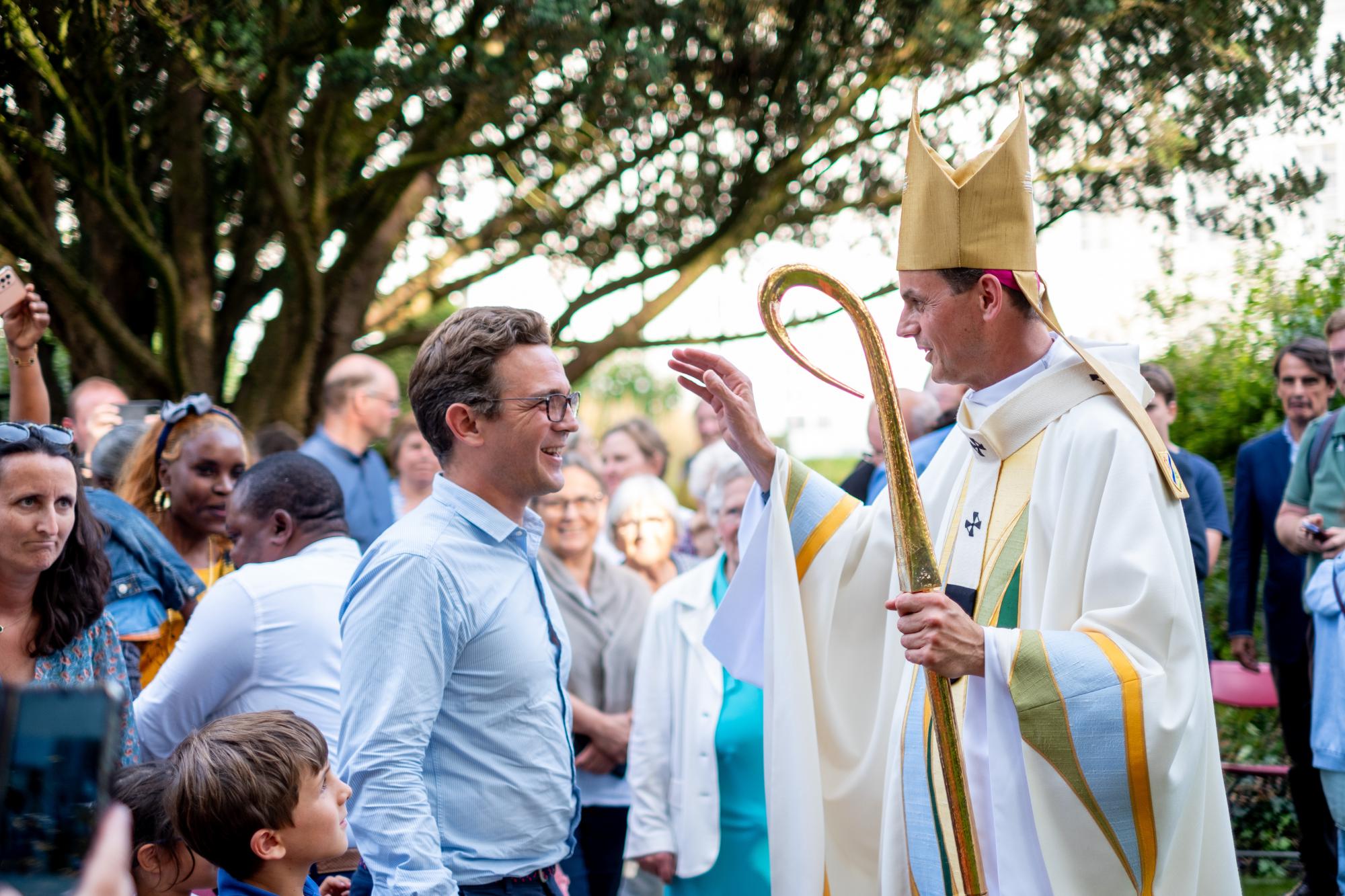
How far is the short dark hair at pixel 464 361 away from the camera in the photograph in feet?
9.00

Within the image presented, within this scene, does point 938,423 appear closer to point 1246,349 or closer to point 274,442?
point 274,442

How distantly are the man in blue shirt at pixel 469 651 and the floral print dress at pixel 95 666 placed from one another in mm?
820

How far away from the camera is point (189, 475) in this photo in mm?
4387

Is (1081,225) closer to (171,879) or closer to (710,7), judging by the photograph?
(710,7)

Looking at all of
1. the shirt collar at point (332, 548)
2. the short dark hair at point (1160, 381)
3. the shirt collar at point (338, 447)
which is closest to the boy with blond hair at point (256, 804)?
the shirt collar at point (332, 548)

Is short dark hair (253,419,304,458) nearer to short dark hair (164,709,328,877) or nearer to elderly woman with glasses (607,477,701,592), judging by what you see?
elderly woman with glasses (607,477,701,592)

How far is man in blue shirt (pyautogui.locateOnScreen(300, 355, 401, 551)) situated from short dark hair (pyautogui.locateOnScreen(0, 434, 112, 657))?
3.09m

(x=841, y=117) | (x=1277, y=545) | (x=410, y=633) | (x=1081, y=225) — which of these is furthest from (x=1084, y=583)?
(x=1081, y=225)

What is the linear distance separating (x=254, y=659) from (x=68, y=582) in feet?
1.52

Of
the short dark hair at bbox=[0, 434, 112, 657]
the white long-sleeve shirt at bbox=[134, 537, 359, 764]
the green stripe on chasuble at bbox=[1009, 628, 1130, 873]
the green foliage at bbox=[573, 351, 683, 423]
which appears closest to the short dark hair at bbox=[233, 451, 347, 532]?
the white long-sleeve shirt at bbox=[134, 537, 359, 764]

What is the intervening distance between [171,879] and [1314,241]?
8.70 m

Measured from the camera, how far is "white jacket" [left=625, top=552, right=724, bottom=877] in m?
4.14

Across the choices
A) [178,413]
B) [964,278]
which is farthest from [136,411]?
[964,278]

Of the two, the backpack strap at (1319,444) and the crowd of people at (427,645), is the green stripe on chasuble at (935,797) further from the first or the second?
the backpack strap at (1319,444)
